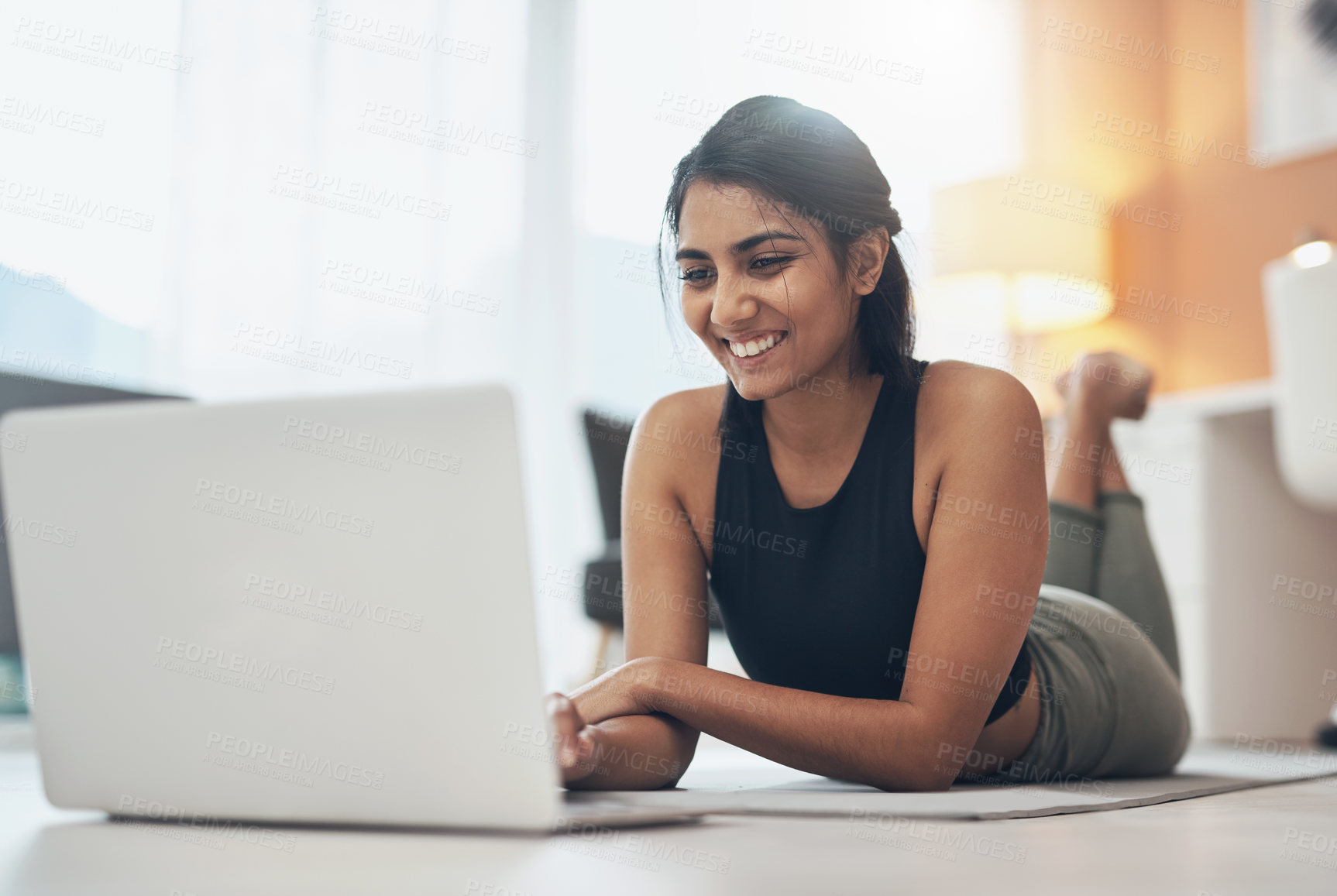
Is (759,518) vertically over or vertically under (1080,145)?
under

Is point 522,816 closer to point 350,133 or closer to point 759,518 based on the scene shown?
point 759,518

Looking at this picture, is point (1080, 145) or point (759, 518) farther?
point (1080, 145)

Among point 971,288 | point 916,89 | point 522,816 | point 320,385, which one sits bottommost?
point 522,816

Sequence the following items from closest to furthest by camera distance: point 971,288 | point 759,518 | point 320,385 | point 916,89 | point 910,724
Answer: point 910,724 < point 759,518 < point 320,385 < point 971,288 < point 916,89

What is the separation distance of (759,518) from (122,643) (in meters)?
0.61

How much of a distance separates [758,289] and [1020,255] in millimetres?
2077

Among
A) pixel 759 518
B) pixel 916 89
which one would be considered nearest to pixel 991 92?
pixel 916 89

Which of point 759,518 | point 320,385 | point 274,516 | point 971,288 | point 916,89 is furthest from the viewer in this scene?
point 916,89

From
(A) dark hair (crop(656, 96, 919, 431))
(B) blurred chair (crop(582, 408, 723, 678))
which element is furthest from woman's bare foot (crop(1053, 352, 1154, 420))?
(B) blurred chair (crop(582, 408, 723, 678))

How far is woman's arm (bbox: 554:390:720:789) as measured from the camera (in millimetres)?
1114

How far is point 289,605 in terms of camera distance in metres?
0.63

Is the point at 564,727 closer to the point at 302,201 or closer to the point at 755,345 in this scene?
the point at 755,345

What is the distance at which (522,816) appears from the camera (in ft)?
2.07

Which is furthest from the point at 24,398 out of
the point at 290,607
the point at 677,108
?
the point at 677,108
